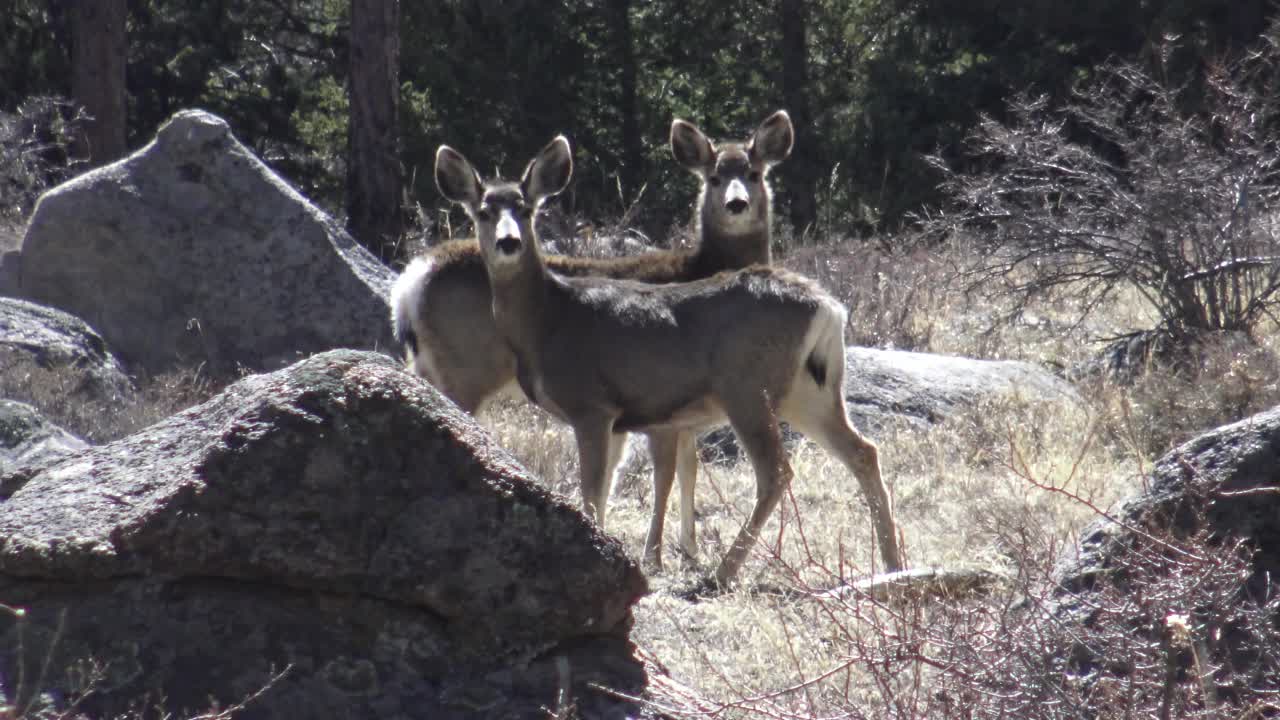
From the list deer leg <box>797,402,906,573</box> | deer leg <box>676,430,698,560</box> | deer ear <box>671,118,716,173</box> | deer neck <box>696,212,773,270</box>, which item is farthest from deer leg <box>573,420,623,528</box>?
deer ear <box>671,118,716,173</box>

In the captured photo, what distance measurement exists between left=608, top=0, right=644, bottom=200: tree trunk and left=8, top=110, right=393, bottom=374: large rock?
14.0 meters

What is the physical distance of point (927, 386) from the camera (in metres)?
10.5

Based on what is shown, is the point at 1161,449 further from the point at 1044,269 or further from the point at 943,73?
the point at 943,73

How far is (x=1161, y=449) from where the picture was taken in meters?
8.89

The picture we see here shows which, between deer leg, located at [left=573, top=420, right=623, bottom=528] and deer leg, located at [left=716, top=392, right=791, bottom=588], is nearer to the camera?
deer leg, located at [left=716, top=392, right=791, bottom=588]

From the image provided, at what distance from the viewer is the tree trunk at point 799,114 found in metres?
24.2

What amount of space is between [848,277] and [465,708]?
33.4 ft

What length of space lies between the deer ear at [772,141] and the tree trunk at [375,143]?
22.1ft

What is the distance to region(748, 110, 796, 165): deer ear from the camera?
1020cm

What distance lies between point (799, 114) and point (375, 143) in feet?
31.5

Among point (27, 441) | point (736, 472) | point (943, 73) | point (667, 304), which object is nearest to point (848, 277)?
point (736, 472)

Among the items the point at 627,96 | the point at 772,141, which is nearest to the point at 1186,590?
the point at 772,141

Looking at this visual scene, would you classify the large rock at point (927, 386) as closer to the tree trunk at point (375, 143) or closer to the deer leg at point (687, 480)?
the deer leg at point (687, 480)

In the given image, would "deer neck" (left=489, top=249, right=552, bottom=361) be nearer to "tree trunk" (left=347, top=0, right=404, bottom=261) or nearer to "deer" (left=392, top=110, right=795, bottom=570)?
"deer" (left=392, top=110, right=795, bottom=570)
